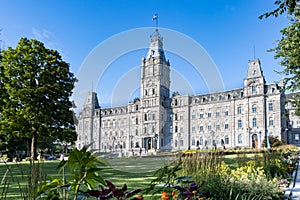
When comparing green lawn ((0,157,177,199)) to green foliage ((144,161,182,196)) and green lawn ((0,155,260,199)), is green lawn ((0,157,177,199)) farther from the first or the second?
green foliage ((144,161,182,196))

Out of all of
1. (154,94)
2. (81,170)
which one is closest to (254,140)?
(154,94)

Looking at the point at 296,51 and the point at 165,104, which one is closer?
the point at 296,51

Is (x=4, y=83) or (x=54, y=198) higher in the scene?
(x=4, y=83)

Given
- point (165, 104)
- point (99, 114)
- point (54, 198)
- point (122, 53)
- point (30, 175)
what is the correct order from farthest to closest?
point (99, 114) < point (165, 104) < point (122, 53) < point (54, 198) < point (30, 175)

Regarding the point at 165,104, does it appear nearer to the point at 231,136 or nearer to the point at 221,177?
the point at 231,136

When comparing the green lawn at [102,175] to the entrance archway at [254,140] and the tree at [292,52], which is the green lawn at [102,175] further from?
the entrance archway at [254,140]

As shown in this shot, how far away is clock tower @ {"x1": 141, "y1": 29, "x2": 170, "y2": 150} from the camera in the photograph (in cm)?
5038

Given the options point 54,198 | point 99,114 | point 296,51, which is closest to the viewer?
point 54,198

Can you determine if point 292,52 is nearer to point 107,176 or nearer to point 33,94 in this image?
point 107,176

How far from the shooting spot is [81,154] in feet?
6.09

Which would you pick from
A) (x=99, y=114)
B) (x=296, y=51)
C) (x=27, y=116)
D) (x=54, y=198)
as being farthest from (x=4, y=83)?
(x=99, y=114)

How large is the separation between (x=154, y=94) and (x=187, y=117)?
25.3 ft

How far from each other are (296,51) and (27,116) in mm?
14239

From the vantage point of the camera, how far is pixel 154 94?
52438 millimetres
